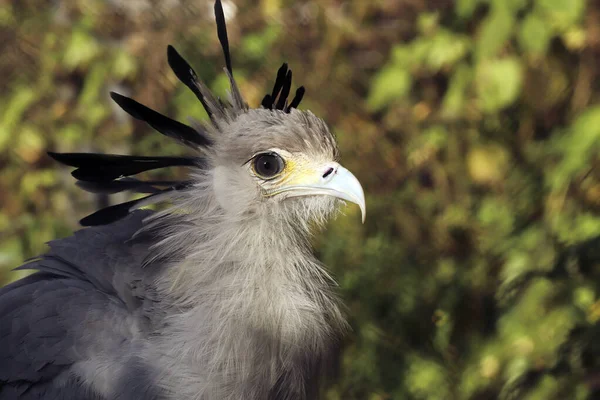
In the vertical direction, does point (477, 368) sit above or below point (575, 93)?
below

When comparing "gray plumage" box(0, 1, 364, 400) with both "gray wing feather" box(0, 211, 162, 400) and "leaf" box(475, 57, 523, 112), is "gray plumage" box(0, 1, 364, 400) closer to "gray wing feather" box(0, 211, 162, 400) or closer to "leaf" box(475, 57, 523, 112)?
"gray wing feather" box(0, 211, 162, 400)

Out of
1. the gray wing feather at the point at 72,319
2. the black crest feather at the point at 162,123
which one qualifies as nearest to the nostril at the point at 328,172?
the black crest feather at the point at 162,123

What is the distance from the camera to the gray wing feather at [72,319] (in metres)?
2.09

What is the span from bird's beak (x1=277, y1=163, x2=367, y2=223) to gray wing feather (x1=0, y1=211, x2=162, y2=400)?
0.53 metres

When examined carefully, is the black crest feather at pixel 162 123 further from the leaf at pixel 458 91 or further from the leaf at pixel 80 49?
the leaf at pixel 80 49

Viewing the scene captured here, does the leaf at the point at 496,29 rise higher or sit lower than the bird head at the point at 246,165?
higher

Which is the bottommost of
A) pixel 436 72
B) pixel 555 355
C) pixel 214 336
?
pixel 214 336

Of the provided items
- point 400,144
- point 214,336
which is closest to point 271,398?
point 214,336

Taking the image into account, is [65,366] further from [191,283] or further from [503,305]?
[503,305]

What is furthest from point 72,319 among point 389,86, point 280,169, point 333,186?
point 389,86

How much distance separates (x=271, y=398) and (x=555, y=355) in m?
1.64

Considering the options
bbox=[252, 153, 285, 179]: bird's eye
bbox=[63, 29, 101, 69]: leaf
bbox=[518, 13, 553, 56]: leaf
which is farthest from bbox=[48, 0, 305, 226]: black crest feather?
bbox=[63, 29, 101, 69]: leaf

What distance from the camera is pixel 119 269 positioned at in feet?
7.29

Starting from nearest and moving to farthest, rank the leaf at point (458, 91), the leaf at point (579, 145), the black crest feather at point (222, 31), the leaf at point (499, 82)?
the black crest feather at point (222, 31)
the leaf at point (579, 145)
the leaf at point (499, 82)
the leaf at point (458, 91)
